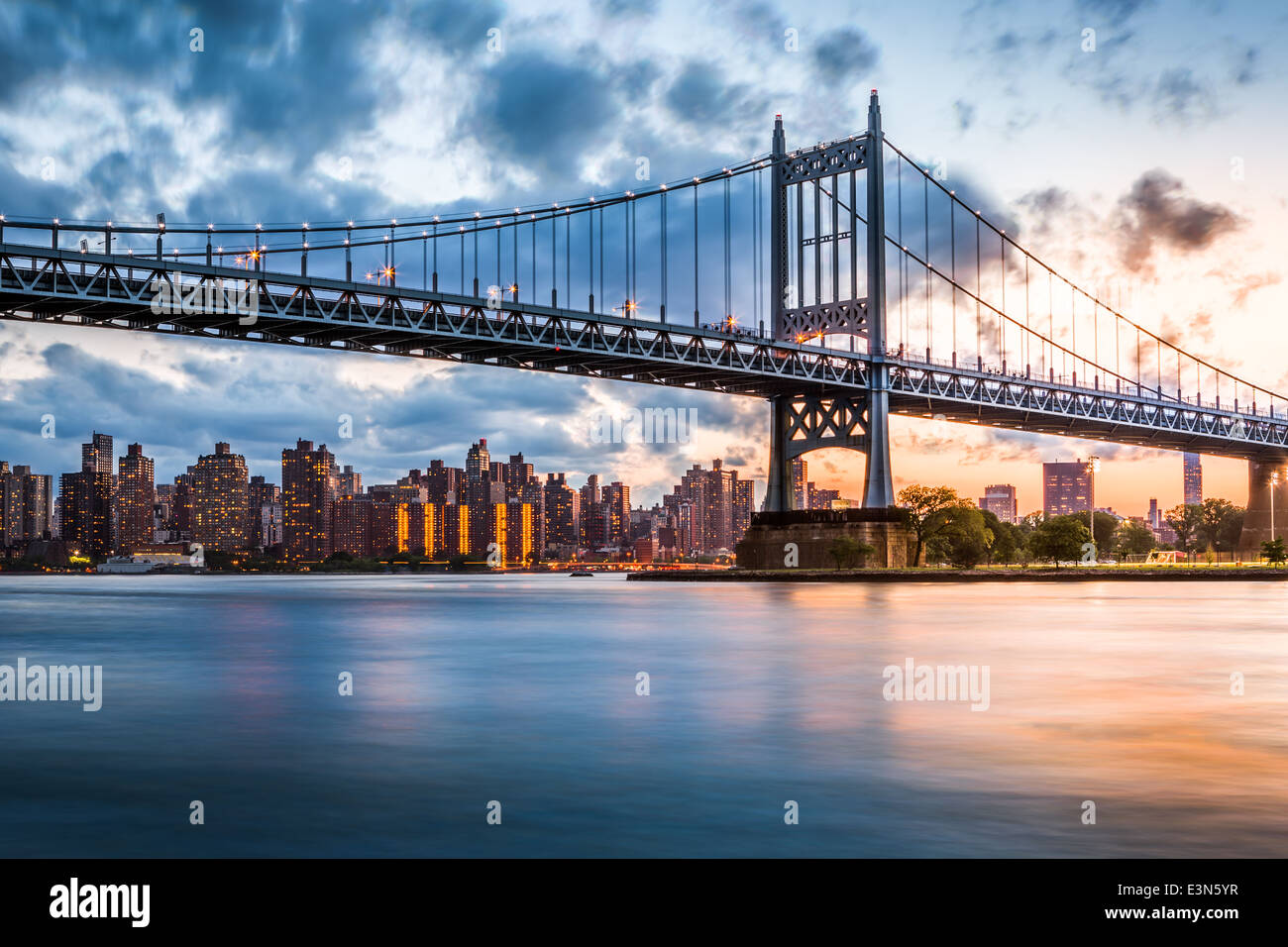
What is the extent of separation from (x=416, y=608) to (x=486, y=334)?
21.3m

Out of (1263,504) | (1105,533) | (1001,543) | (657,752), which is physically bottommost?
(657,752)

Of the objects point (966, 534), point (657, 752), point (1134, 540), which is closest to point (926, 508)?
Result: point (966, 534)

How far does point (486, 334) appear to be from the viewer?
68625 mm

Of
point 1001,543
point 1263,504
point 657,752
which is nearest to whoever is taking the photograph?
point 657,752

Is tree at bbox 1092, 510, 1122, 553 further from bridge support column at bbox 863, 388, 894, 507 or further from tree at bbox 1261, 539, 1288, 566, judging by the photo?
bridge support column at bbox 863, 388, 894, 507

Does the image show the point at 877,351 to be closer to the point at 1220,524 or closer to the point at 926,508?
the point at 926,508

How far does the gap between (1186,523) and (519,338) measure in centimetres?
13030

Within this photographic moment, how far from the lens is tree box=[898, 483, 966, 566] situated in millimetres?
86500

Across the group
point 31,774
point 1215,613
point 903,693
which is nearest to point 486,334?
point 1215,613

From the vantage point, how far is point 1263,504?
12494 centimetres

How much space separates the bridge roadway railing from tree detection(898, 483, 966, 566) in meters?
5.71

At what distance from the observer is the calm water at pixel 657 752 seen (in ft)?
28.2

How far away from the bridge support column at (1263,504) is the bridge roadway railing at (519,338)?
29861mm

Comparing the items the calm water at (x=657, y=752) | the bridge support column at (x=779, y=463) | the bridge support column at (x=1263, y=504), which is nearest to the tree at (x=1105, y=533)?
the bridge support column at (x=1263, y=504)
